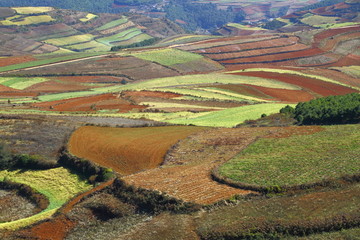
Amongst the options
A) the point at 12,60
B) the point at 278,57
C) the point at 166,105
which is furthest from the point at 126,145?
the point at 278,57

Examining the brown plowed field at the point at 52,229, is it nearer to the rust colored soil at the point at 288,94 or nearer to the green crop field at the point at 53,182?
the green crop field at the point at 53,182

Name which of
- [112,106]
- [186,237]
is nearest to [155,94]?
[112,106]

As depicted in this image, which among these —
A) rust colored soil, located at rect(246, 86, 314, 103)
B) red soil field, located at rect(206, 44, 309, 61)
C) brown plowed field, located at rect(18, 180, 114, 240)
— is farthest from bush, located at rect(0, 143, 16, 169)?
red soil field, located at rect(206, 44, 309, 61)

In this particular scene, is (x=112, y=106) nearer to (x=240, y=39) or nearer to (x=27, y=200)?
(x=27, y=200)

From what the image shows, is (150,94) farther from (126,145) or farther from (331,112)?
(126,145)

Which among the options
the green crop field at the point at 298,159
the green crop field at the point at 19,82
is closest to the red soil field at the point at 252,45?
the green crop field at the point at 19,82

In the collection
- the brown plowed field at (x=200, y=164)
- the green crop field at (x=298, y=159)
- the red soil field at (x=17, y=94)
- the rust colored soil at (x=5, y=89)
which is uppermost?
the green crop field at (x=298, y=159)

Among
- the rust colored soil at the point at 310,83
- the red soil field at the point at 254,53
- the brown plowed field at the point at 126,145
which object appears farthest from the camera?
the red soil field at the point at 254,53

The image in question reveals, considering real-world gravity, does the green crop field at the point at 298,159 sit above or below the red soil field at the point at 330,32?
below
